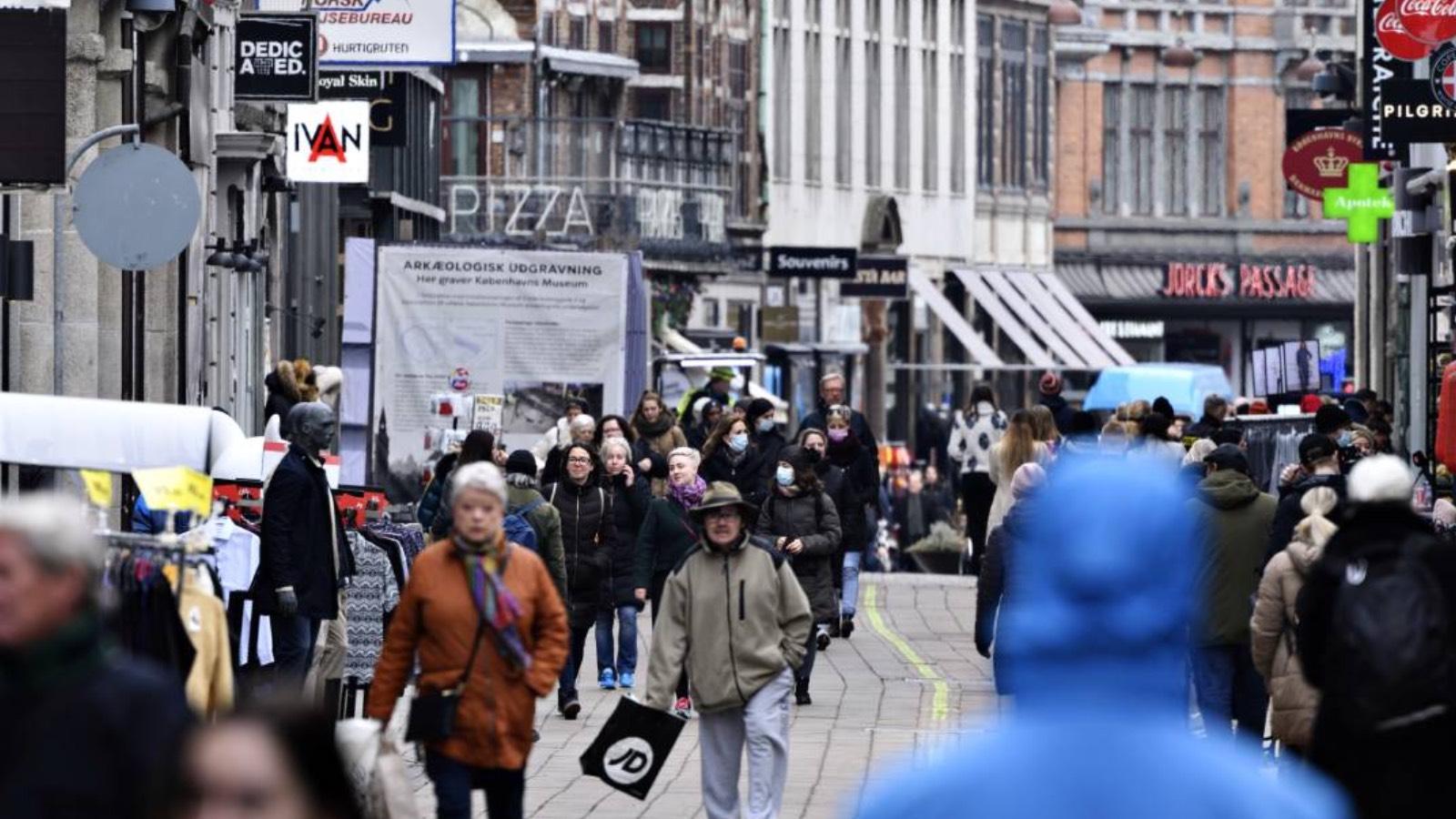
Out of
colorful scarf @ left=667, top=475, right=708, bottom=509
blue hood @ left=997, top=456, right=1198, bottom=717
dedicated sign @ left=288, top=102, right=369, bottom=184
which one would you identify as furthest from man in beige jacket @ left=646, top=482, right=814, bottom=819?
dedicated sign @ left=288, top=102, right=369, bottom=184

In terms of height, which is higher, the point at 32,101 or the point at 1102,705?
the point at 32,101

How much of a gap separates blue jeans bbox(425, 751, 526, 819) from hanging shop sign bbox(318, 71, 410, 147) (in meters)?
21.1

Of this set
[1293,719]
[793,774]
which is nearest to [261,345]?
[793,774]

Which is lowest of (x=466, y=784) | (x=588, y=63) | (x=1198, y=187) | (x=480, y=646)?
(x=466, y=784)

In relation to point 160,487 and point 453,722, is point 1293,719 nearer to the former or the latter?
point 453,722

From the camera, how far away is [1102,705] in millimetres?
3855

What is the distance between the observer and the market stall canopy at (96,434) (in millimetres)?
12008

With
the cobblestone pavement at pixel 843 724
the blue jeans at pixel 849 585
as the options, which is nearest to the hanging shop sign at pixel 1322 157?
the cobblestone pavement at pixel 843 724

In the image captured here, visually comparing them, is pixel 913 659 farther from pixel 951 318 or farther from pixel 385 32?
pixel 951 318

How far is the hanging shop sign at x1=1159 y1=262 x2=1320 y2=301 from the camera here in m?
88.9

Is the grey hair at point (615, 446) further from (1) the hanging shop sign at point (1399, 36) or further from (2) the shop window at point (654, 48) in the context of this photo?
(2) the shop window at point (654, 48)

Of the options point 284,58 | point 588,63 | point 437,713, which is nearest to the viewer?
point 437,713

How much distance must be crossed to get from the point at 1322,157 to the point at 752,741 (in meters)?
30.2

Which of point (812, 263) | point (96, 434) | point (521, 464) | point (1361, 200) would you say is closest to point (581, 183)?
point (812, 263)
